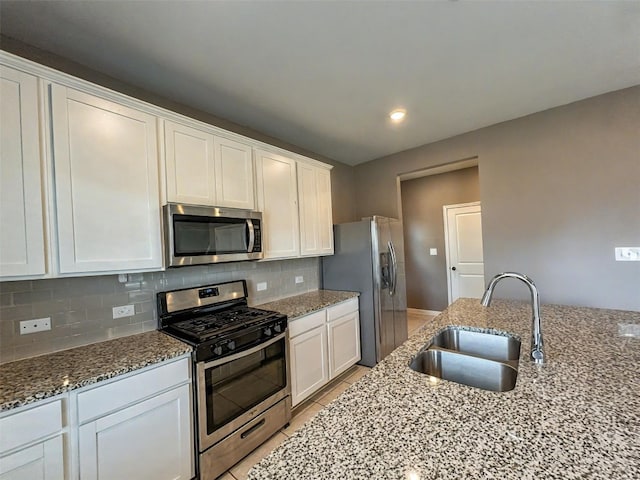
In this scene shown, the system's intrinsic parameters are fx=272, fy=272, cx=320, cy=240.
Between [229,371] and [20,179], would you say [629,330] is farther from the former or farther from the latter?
[20,179]

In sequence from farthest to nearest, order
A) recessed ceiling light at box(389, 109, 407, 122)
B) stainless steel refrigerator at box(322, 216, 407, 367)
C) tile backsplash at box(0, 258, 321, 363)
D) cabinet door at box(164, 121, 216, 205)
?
stainless steel refrigerator at box(322, 216, 407, 367) < recessed ceiling light at box(389, 109, 407, 122) < cabinet door at box(164, 121, 216, 205) < tile backsplash at box(0, 258, 321, 363)

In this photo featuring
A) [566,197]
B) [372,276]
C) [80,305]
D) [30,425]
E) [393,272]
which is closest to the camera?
[30,425]

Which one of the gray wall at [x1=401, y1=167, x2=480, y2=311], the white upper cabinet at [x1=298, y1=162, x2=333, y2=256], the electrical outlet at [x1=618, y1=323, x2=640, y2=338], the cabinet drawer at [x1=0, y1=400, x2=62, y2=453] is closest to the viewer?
the cabinet drawer at [x1=0, y1=400, x2=62, y2=453]

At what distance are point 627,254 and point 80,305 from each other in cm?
430

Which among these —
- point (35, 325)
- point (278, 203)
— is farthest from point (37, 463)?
point (278, 203)

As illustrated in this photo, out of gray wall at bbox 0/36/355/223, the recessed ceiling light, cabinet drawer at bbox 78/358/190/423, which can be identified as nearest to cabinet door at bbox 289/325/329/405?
cabinet drawer at bbox 78/358/190/423

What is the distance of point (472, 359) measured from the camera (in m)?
1.25

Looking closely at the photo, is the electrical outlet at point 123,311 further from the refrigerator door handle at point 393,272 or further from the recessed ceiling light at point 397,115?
the recessed ceiling light at point 397,115

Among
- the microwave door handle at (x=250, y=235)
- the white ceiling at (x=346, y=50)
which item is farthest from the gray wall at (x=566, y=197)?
the microwave door handle at (x=250, y=235)

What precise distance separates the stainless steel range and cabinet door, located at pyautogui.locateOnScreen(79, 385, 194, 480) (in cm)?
8

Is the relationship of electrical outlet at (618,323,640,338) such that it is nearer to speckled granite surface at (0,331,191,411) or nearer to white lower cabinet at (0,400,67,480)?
speckled granite surface at (0,331,191,411)

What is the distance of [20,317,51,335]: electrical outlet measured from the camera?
1.48m

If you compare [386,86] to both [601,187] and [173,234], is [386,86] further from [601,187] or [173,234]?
[601,187]

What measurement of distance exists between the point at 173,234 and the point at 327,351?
68.4 inches
